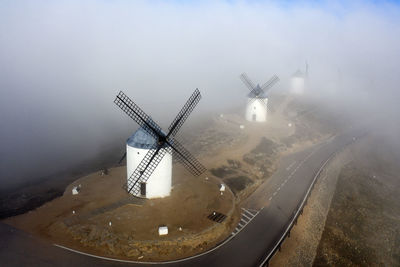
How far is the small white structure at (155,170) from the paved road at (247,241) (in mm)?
6923

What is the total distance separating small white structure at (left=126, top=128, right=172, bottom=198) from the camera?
24.3m

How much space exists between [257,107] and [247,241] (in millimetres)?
34483

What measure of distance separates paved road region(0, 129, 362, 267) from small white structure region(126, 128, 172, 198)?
273 inches

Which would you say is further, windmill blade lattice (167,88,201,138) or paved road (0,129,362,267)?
windmill blade lattice (167,88,201,138)

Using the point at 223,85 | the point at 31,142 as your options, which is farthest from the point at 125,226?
the point at 223,85

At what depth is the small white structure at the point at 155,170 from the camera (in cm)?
2434

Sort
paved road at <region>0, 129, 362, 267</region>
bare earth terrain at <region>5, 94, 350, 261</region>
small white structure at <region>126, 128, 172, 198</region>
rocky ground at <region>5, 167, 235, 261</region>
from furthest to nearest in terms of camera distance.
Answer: small white structure at <region>126, 128, 172, 198</region> < bare earth terrain at <region>5, 94, 350, 261</region> < rocky ground at <region>5, 167, 235, 261</region> < paved road at <region>0, 129, 362, 267</region>

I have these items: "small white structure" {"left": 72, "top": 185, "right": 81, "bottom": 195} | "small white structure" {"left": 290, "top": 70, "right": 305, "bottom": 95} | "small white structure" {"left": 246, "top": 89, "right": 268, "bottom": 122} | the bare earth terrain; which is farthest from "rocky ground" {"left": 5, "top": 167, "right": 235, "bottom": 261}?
"small white structure" {"left": 290, "top": 70, "right": 305, "bottom": 95}

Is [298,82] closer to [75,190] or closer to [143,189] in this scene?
[143,189]

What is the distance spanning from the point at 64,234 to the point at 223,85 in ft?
316

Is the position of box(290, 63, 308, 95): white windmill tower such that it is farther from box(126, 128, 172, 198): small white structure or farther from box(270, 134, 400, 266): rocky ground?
box(126, 128, 172, 198): small white structure

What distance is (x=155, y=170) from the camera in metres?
24.9

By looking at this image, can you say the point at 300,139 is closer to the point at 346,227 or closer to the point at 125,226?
the point at 346,227

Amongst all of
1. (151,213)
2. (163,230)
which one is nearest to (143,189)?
(151,213)
